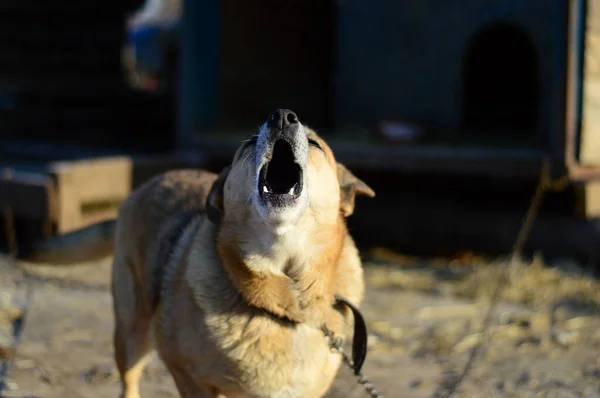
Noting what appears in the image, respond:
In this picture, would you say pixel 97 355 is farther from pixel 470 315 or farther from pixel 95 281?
pixel 470 315

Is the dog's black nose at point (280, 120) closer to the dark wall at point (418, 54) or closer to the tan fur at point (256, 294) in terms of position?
the tan fur at point (256, 294)

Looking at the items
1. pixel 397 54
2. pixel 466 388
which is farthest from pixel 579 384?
pixel 397 54

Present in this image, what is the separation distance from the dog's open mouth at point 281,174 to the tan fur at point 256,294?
0.06 meters

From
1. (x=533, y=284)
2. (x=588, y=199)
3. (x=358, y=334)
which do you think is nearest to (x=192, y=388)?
(x=358, y=334)

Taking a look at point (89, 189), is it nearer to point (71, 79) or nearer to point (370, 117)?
point (370, 117)

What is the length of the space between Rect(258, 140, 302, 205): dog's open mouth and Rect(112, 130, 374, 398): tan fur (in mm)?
62

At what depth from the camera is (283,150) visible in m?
3.06

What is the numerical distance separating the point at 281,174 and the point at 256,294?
19.4 inches

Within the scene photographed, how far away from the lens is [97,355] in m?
4.94

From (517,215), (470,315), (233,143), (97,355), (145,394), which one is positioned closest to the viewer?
(145,394)

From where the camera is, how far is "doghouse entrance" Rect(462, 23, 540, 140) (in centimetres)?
1051

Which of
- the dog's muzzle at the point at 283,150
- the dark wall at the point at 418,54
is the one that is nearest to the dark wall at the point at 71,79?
the dark wall at the point at 418,54

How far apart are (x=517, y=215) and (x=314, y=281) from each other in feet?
15.4

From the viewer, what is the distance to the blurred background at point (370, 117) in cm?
663
